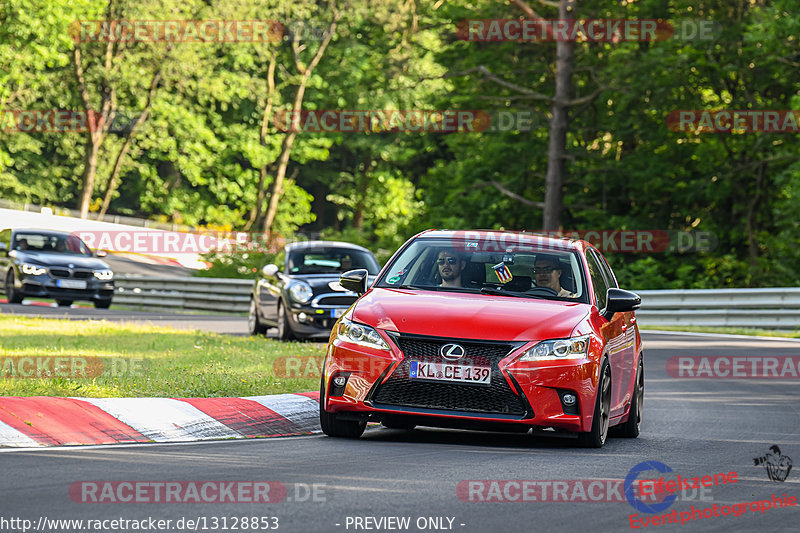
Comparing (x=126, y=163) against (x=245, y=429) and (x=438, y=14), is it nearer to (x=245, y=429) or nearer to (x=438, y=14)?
(x=438, y=14)

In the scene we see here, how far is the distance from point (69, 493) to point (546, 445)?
4.10 metres

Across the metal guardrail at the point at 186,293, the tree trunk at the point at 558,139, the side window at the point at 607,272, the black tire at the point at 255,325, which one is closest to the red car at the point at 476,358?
the side window at the point at 607,272

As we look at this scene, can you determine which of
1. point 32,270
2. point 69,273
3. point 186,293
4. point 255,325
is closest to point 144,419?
point 255,325

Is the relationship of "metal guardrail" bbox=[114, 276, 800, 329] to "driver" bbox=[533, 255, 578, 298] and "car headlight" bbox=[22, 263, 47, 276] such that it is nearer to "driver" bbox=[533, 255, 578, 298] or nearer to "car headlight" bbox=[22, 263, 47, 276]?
"car headlight" bbox=[22, 263, 47, 276]

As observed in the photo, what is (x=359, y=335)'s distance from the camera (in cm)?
943

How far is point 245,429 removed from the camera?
1008cm

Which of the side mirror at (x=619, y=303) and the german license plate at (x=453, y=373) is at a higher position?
the side mirror at (x=619, y=303)

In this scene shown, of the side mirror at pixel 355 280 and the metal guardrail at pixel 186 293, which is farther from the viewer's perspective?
the metal guardrail at pixel 186 293

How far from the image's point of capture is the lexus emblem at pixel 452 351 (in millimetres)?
9062

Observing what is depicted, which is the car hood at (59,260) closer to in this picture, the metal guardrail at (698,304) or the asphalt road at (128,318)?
the asphalt road at (128,318)

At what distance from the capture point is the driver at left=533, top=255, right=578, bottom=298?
10.4m

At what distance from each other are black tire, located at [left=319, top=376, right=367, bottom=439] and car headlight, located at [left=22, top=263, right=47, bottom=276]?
2029 cm

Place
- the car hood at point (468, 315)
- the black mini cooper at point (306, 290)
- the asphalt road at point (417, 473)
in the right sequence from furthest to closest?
1. the black mini cooper at point (306, 290)
2. the car hood at point (468, 315)
3. the asphalt road at point (417, 473)

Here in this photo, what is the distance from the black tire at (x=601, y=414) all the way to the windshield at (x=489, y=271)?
2.41 feet
